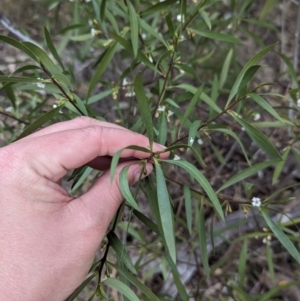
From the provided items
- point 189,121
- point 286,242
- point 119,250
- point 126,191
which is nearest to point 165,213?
point 126,191

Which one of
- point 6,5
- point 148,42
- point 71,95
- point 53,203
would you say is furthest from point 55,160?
point 6,5

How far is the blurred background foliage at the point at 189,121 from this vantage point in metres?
1.05

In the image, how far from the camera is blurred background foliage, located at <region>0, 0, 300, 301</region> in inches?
41.3

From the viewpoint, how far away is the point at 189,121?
1320 mm

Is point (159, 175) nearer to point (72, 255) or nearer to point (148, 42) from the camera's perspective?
point (72, 255)

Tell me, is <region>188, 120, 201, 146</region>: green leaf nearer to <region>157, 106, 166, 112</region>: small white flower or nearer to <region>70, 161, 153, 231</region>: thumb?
<region>70, 161, 153, 231</region>: thumb

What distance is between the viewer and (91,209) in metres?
0.99

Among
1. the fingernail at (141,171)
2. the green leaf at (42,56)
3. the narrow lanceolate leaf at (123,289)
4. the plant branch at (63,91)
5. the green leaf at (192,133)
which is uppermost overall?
the green leaf at (42,56)

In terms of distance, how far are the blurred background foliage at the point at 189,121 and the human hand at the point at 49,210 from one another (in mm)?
71

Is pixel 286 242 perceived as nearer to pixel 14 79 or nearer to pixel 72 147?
pixel 72 147

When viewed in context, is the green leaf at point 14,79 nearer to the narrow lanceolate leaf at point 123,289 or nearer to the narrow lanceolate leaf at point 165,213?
the narrow lanceolate leaf at point 165,213

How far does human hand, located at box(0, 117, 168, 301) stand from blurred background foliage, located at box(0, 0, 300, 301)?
0.23ft

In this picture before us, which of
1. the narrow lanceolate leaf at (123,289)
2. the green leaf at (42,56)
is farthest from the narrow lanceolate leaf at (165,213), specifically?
the green leaf at (42,56)

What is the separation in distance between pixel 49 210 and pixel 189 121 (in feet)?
1.78
